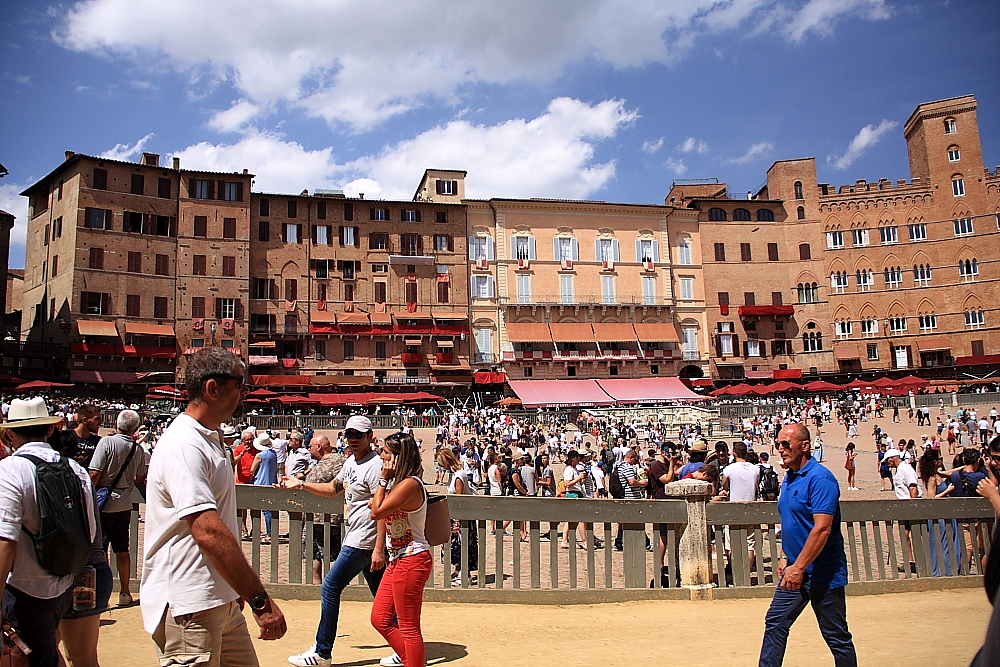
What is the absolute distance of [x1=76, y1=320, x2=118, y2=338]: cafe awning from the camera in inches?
1556

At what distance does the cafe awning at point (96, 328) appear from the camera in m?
39.5

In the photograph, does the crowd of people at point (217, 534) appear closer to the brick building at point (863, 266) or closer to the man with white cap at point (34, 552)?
the man with white cap at point (34, 552)

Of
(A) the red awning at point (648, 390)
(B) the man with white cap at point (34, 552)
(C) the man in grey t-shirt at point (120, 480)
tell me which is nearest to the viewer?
(B) the man with white cap at point (34, 552)

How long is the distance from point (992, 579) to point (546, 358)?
46751 millimetres

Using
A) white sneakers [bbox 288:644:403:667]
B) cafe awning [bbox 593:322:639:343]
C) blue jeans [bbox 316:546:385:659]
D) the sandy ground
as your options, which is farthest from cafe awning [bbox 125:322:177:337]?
white sneakers [bbox 288:644:403:667]

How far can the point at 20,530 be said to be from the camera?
10.5 ft

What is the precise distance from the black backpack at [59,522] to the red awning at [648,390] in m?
42.8

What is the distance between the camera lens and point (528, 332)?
48.9 m

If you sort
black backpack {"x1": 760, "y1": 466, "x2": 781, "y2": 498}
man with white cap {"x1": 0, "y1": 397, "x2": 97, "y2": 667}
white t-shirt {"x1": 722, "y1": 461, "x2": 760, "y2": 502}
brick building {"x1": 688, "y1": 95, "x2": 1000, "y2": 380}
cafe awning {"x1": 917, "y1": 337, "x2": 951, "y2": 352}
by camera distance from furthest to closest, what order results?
brick building {"x1": 688, "y1": 95, "x2": 1000, "y2": 380}, cafe awning {"x1": 917, "y1": 337, "x2": 951, "y2": 352}, black backpack {"x1": 760, "y1": 466, "x2": 781, "y2": 498}, white t-shirt {"x1": 722, "y1": 461, "x2": 760, "y2": 502}, man with white cap {"x1": 0, "y1": 397, "x2": 97, "y2": 667}

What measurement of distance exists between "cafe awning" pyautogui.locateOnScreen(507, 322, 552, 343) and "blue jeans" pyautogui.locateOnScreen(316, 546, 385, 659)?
143ft

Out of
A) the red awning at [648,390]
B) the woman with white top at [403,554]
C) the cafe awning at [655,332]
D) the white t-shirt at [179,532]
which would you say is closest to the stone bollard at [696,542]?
the woman with white top at [403,554]

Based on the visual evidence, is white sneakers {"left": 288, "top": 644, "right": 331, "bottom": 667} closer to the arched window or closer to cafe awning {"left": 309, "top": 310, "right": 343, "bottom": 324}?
cafe awning {"left": 309, "top": 310, "right": 343, "bottom": 324}

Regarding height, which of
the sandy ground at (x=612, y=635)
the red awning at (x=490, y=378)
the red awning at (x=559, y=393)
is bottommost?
the sandy ground at (x=612, y=635)

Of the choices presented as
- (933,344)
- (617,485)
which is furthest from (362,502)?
(933,344)
